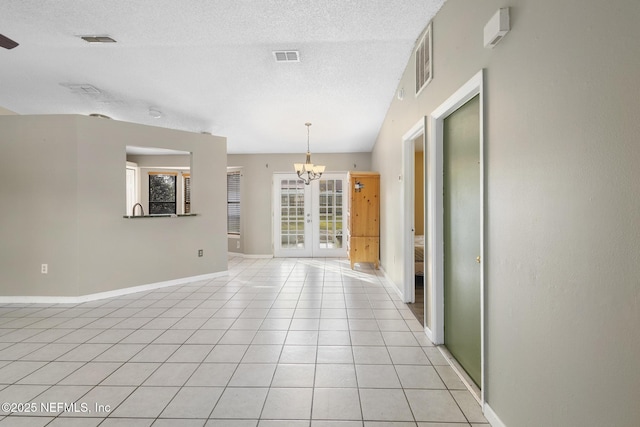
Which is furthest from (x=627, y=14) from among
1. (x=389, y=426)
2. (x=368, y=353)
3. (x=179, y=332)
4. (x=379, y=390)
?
Result: (x=179, y=332)

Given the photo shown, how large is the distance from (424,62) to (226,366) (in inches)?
122

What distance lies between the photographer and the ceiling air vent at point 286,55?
3180mm

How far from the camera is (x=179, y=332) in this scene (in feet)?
10.5

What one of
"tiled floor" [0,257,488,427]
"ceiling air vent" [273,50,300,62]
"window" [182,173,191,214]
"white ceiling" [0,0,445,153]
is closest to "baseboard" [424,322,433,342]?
"tiled floor" [0,257,488,427]

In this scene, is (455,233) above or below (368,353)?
above

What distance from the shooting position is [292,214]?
26.8ft

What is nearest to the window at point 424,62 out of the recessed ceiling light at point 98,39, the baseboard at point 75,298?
the recessed ceiling light at point 98,39

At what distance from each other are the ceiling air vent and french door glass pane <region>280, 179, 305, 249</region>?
193 inches

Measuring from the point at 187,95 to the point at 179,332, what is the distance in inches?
118

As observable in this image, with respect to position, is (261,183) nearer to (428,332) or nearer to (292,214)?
(292,214)

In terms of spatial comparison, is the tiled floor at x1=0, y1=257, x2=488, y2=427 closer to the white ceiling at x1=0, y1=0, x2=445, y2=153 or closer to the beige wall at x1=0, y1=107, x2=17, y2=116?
the white ceiling at x1=0, y1=0, x2=445, y2=153

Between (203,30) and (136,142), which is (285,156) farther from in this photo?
(203,30)

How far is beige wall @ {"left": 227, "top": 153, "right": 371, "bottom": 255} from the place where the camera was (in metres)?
8.12

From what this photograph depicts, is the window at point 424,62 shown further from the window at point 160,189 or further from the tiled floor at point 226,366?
the window at point 160,189
